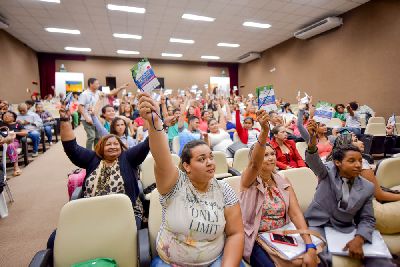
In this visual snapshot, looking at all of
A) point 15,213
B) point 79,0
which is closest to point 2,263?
point 15,213

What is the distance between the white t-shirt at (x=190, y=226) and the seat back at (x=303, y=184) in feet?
2.96

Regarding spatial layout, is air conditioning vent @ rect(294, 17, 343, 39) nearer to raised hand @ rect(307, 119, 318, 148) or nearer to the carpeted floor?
raised hand @ rect(307, 119, 318, 148)

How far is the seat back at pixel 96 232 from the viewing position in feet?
4.50

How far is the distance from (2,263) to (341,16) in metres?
9.11

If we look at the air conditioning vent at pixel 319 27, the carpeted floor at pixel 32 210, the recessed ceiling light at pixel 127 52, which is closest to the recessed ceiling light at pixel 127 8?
the carpeted floor at pixel 32 210

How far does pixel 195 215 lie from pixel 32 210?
2870 millimetres

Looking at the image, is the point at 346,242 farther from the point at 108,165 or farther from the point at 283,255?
the point at 108,165

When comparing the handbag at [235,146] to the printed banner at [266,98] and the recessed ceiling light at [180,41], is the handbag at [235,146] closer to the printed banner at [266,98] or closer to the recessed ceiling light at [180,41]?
the printed banner at [266,98]

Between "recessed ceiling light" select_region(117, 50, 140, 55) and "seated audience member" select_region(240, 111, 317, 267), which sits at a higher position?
"recessed ceiling light" select_region(117, 50, 140, 55)

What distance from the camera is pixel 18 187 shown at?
3.84 meters

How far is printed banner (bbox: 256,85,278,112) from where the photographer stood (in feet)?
5.60

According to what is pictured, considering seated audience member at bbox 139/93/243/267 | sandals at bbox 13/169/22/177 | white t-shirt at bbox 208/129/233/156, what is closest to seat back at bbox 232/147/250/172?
white t-shirt at bbox 208/129/233/156

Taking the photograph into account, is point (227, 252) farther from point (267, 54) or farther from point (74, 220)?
point (267, 54)

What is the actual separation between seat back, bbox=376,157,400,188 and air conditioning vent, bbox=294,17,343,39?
632cm
